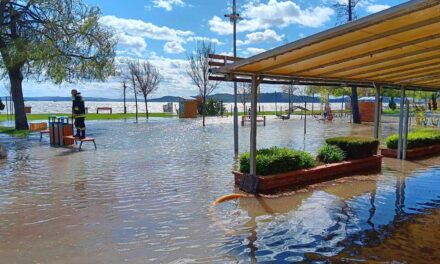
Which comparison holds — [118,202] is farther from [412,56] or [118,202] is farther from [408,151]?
[408,151]

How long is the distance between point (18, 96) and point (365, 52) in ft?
76.7

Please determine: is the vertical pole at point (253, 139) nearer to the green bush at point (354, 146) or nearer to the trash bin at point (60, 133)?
the green bush at point (354, 146)

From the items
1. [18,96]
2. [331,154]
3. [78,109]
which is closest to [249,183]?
[331,154]

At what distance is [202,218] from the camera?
6.43 metres

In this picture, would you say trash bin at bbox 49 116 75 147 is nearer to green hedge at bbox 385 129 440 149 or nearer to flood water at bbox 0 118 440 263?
flood water at bbox 0 118 440 263

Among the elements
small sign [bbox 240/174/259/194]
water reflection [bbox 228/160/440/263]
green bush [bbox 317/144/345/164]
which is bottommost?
water reflection [bbox 228/160/440/263]

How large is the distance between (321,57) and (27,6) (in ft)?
65.6

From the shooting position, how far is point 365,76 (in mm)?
9852

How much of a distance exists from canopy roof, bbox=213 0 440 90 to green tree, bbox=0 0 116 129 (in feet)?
50.2

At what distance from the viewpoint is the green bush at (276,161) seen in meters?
8.35

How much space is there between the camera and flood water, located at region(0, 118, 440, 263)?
196 inches

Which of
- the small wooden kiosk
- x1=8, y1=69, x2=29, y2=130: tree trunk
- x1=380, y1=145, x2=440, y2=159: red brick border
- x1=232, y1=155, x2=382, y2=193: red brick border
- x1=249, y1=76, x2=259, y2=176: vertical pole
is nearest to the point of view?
x1=249, y1=76, x2=259, y2=176: vertical pole

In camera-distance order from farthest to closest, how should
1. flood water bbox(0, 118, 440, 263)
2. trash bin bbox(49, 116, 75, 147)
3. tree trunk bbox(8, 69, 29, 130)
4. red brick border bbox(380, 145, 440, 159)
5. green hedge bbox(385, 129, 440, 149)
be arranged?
tree trunk bbox(8, 69, 29, 130), trash bin bbox(49, 116, 75, 147), green hedge bbox(385, 129, 440, 149), red brick border bbox(380, 145, 440, 159), flood water bbox(0, 118, 440, 263)

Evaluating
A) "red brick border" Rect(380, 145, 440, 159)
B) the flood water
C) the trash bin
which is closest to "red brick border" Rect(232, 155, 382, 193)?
Answer: the flood water
